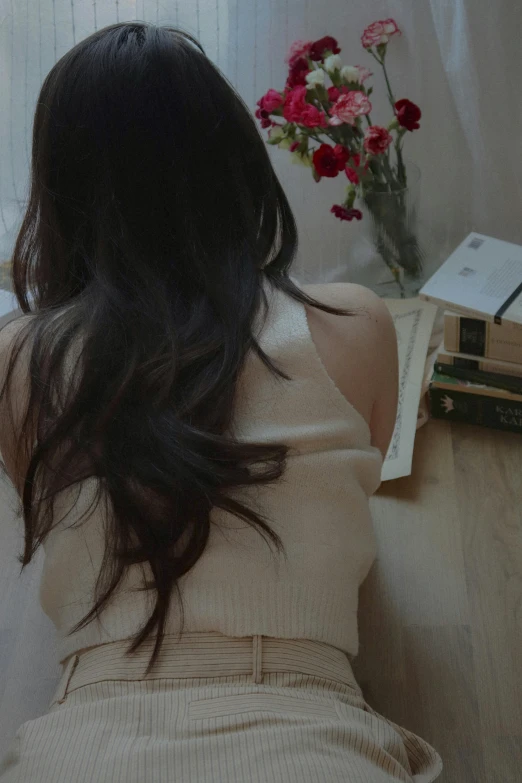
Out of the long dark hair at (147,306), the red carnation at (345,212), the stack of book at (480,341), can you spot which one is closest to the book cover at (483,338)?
→ the stack of book at (480,341)

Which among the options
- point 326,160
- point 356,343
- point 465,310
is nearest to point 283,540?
point 356,343

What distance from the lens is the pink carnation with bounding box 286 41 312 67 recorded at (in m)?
1.71

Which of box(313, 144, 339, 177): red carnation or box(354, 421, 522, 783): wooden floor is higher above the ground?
box(313, 144, 339, 177): red carnation

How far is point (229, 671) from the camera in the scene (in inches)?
34.3

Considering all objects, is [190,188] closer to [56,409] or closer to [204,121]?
[204,121]

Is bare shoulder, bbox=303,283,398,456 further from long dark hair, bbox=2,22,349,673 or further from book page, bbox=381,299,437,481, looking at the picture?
book page, bbox=381,299,437,481

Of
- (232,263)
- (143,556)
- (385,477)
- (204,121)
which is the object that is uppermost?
(204,121)

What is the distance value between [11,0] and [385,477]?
51.9 inches

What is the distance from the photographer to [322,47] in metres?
1.71

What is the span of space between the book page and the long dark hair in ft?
2.17

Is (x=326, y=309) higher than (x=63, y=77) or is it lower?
lower

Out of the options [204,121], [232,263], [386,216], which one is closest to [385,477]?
[386,216]

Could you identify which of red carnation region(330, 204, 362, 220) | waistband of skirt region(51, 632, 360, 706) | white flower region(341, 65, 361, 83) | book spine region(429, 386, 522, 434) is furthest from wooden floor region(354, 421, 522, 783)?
white flower region(341, 65, 361, 83)

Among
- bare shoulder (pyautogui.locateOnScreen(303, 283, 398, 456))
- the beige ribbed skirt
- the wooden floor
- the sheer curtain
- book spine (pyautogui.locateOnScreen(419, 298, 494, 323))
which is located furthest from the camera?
the sheer curtain
